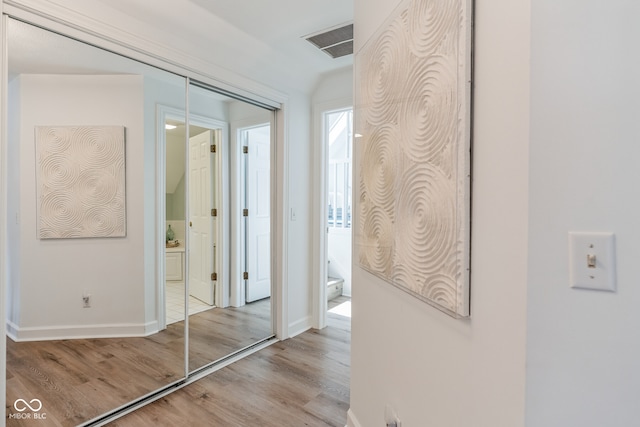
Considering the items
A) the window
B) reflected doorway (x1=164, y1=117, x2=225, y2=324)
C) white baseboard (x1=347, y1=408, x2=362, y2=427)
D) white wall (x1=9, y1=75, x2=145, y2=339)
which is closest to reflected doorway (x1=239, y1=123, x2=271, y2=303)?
reflected doorway (x1=164, y1=117, x2=225, y2=324)

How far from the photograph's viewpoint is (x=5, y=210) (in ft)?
4.70

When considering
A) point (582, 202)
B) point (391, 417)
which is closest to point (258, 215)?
point (391, 417)

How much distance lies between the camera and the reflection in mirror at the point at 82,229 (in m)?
1.52

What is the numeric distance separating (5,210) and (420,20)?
1861mm

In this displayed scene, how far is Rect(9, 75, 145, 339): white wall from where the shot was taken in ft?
5.05

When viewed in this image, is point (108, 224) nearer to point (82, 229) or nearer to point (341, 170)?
point (82, 229)

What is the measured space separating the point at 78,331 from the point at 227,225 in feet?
3.81

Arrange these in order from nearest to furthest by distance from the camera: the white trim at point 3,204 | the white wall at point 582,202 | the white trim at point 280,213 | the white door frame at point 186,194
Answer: the white wall at point 582,202, the white trim at point 3,204, the white door frame at point 186,194, the white trim at point 280,213

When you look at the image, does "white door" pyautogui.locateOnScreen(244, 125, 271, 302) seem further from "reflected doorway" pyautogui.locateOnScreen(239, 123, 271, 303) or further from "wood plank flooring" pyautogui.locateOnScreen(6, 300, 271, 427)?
"wood plank flooring" pyautogui.locateOnScreen(6, 300, 271, 427)

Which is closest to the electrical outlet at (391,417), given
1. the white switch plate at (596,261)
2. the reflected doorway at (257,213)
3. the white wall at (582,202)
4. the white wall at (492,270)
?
the white wall at (492,270)

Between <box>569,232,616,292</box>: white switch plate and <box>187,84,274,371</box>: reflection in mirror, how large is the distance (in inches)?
82.8

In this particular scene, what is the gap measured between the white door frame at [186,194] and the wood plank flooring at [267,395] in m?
0.49

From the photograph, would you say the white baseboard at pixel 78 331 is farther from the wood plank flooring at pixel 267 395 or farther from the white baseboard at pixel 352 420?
the white baseboard at pixel 352 420

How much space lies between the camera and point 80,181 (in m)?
1.72
